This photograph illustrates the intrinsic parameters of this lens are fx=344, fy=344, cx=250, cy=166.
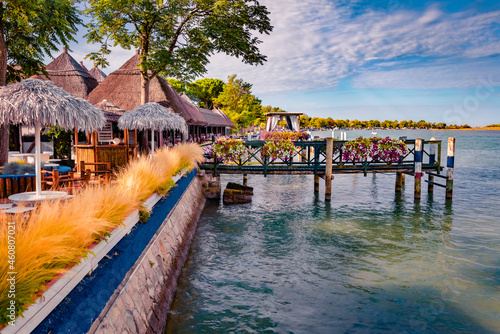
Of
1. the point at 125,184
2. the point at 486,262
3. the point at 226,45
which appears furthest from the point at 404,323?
the point at 226,45

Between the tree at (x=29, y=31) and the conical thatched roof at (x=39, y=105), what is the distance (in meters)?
5.52

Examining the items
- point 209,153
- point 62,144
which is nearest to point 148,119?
point 209,153

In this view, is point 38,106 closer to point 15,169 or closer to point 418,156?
point 15,169

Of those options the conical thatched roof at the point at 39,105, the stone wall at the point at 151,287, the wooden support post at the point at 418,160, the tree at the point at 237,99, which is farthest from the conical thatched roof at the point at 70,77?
the tree at the point at 237,99

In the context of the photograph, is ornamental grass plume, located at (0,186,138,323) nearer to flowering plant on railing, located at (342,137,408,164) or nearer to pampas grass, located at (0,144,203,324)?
pampas grass, located at (0,144,203,324)

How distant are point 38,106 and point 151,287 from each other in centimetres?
402

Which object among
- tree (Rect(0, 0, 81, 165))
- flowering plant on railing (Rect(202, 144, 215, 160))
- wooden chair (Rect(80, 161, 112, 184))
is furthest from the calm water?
tree (Rect(0, 0, 81, 165))

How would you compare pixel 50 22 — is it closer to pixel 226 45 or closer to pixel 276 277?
pixel 226 45

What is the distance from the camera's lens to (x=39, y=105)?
6.52 m

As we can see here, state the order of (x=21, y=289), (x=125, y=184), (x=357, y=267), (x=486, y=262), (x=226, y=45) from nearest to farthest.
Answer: (x=21, y=289), (x=125, y=184), (x=357, y=267), (x=486, y=262), (x=226, y=45)

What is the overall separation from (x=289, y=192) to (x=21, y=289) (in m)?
20.0

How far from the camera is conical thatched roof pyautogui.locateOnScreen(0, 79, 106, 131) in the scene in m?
6.49

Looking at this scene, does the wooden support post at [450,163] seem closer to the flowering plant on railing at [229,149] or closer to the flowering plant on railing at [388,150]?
the flowering plant on railing at [388,150]

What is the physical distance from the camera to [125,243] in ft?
18.7
